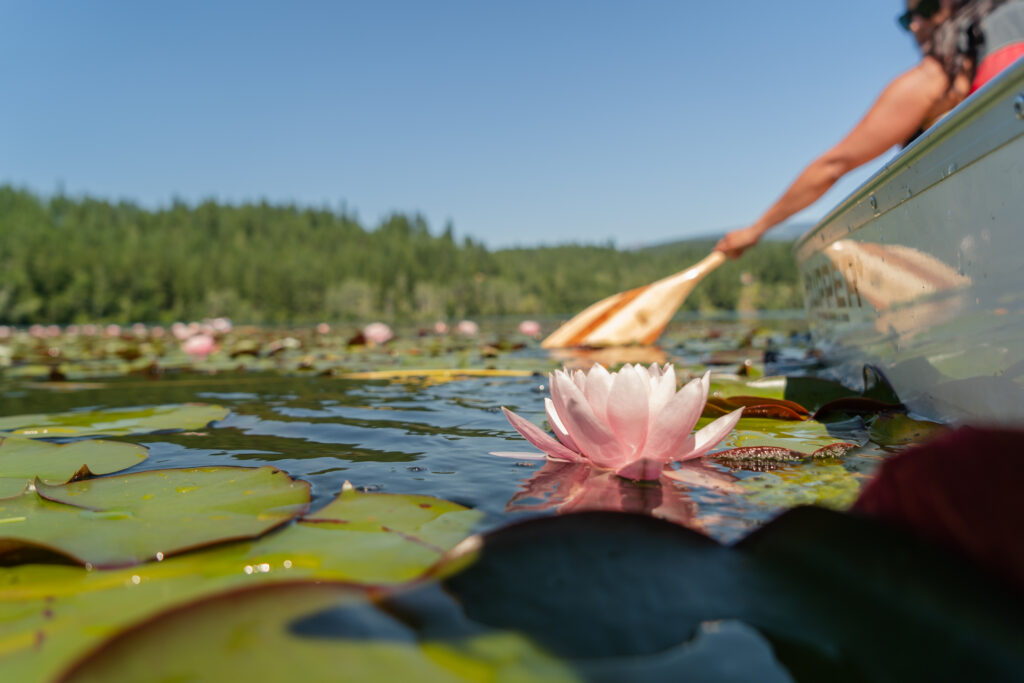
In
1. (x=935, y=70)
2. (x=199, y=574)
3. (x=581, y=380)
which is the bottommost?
(x=199, y=574)

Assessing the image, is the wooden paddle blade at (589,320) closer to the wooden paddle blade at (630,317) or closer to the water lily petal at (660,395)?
the wooden paddle blade at (630,317)

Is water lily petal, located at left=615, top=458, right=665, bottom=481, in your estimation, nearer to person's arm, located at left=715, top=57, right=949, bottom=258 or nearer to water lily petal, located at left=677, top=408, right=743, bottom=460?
water lily petal, located at left=677, top=408, right=743, bottom=460

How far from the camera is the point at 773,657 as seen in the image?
47 cm

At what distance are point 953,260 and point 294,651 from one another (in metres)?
1.40

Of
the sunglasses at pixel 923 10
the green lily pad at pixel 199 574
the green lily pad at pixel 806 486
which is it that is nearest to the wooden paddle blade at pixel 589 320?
the sunglasses at pixel 923 10

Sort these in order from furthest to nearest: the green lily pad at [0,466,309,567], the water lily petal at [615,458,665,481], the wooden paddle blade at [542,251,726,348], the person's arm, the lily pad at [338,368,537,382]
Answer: the wooden paddle blade at [542,251,726,348]
the lily pad at [338,368,537,382]
the person's arm
the water lily petal at [615,458,665,481]
the green lily pad at [0,466,309,567]

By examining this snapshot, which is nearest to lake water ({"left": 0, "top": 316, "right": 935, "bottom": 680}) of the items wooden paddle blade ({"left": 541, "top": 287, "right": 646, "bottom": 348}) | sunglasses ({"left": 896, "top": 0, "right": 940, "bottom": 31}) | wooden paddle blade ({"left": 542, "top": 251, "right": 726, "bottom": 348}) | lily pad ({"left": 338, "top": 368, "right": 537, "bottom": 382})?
lily pad ({"left": 338, "top": 368, "right": 537, "bottom": 382})

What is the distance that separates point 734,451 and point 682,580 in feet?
2.49

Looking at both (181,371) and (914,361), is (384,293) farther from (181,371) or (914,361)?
(914,361)

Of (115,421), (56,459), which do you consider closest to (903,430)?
(56,459)

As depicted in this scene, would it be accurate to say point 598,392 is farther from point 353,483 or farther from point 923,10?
point 923,10

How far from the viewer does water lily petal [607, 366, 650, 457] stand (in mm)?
916

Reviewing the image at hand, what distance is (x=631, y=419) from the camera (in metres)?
0.95

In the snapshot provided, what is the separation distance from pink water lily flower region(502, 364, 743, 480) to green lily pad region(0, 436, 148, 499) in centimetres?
95
